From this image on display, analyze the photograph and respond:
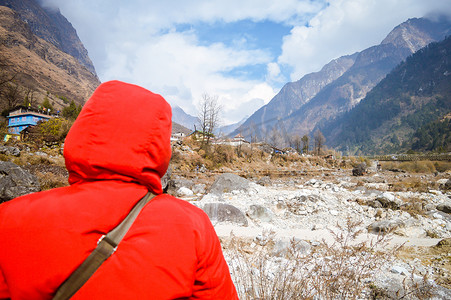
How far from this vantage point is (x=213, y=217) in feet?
24.7

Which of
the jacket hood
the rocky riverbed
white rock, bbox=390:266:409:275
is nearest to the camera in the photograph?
the jacket hood

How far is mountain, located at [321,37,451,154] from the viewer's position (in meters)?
104

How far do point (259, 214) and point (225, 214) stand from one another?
1454 mm

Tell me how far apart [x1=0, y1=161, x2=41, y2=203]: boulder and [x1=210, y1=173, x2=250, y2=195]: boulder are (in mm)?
7633

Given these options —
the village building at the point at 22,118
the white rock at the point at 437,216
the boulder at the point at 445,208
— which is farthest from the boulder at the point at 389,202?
the village building at the point at 22,118

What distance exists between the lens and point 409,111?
5896 inches

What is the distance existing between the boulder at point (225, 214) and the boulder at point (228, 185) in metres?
3.99

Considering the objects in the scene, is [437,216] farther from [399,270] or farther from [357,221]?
[357,221]

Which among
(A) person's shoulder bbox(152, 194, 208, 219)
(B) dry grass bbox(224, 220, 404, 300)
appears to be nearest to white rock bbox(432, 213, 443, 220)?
(B) dry grass bbox(224, 220, 404, 300)

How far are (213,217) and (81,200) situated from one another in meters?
7.00

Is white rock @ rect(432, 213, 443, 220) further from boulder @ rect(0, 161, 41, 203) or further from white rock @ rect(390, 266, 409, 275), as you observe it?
boulder @ rect(0, 161, 41, 203)

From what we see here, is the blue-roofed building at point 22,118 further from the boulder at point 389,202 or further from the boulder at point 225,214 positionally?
the boulder at point 389,202

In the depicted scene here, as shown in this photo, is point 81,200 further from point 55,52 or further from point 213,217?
point 55,52

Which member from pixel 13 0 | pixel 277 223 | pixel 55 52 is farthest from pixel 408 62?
pixel 13 0
